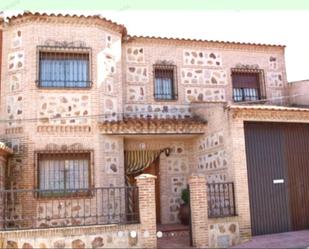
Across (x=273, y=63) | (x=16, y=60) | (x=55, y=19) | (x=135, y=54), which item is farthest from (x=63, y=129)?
(x=273, y=63)

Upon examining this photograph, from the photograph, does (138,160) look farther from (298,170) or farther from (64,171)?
(298,170)

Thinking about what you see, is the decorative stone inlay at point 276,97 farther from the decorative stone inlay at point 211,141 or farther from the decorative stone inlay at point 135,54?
the decorative stone inlay at point 135,54

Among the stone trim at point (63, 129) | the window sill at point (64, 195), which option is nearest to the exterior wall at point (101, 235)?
the window sill at point (64, 195)

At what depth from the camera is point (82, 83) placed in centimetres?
1244

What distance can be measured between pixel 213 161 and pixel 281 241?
3.04 meters

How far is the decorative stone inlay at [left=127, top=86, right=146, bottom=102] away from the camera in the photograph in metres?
13.5

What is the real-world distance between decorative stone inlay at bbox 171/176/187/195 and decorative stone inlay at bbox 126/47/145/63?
4.02m

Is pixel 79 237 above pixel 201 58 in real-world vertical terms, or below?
below

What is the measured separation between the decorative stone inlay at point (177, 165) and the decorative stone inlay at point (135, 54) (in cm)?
343

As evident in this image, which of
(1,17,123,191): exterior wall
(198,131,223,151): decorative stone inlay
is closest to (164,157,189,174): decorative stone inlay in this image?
(198,131,223,151): decorative stone inlay

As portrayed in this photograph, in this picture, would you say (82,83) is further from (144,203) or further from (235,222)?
(235,222)

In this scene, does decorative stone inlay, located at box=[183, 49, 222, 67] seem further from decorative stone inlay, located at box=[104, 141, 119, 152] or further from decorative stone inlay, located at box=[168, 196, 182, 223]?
decorative stone inlay, located at box=[168, 196, 182, 223]

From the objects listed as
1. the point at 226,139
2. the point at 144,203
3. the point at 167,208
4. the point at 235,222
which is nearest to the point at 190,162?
the point at 167,208

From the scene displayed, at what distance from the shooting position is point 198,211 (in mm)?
9875
